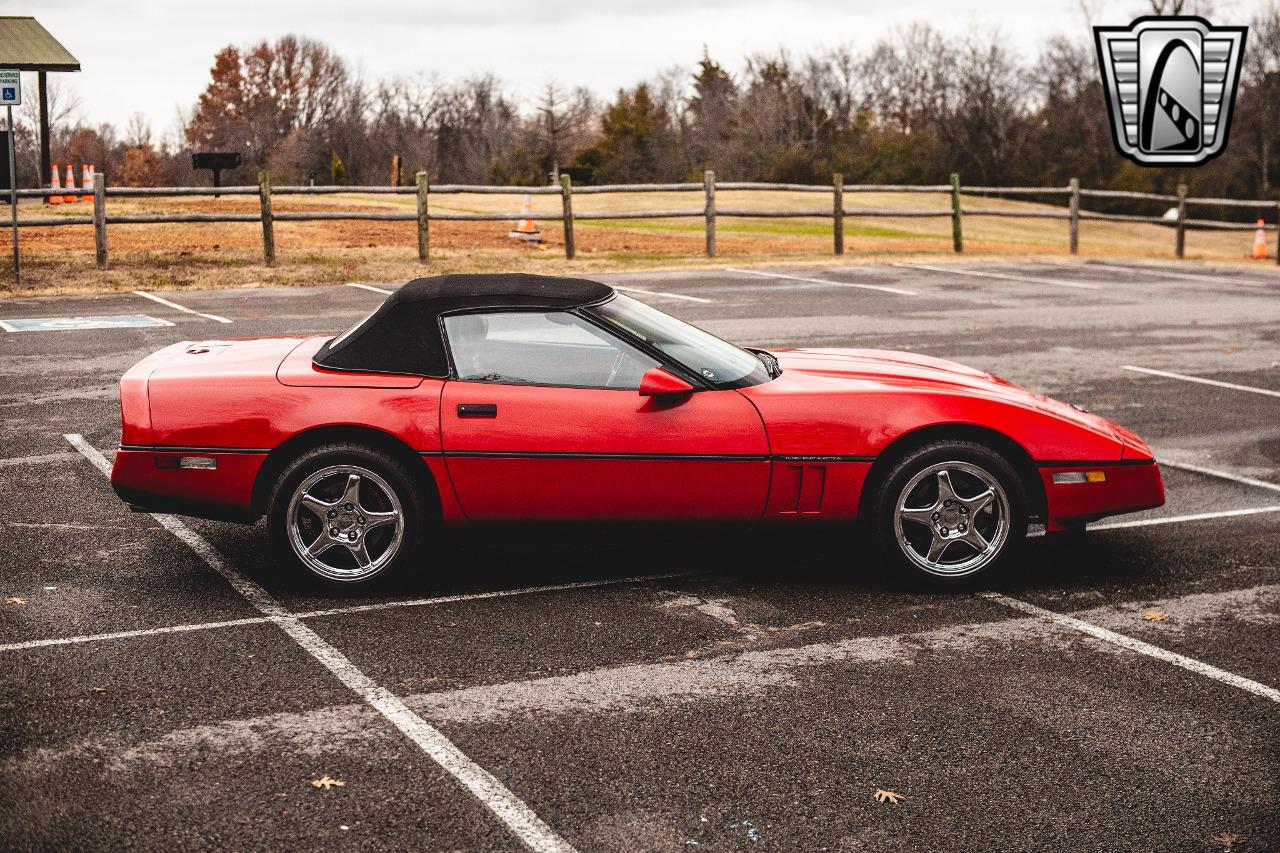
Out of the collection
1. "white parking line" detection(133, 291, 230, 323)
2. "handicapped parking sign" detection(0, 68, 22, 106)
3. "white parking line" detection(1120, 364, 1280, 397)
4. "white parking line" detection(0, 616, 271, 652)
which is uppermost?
"handicapped parking sign" detection(0, 68, 22, 106)

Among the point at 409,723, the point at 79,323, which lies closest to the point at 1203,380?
the point at 409,723

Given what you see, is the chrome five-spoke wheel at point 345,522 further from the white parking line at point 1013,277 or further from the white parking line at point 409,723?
the white parking line at point 1013,277

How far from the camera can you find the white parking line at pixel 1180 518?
714 centimetres

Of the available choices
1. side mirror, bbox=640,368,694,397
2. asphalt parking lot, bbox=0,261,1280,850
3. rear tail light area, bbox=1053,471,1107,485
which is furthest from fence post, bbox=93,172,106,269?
rear tail light area, bbox=1053,471,1107,485

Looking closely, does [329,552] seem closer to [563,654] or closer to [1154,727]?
[563,654]

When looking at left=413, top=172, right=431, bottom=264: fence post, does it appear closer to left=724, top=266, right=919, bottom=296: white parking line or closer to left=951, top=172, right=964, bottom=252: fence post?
left=724, top=266, right=919, bottom=296: white parking line

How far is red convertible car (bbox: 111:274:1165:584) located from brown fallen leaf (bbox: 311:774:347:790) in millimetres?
1759

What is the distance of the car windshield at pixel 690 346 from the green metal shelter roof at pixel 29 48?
3614 centimetres

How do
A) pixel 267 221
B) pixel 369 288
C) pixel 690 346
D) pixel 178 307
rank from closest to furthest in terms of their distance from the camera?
1. pixel 690 346
2. pixel 178 307
3. pixel 369 288
4. pixel 267 221

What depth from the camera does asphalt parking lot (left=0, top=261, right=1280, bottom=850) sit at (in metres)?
3.81

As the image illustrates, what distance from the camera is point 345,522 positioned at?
570cm

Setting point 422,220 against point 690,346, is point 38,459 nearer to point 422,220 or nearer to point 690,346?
point 690,346

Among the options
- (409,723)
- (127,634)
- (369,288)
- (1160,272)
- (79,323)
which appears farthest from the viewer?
(1160,272)

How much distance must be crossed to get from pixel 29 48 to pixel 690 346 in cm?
3821
